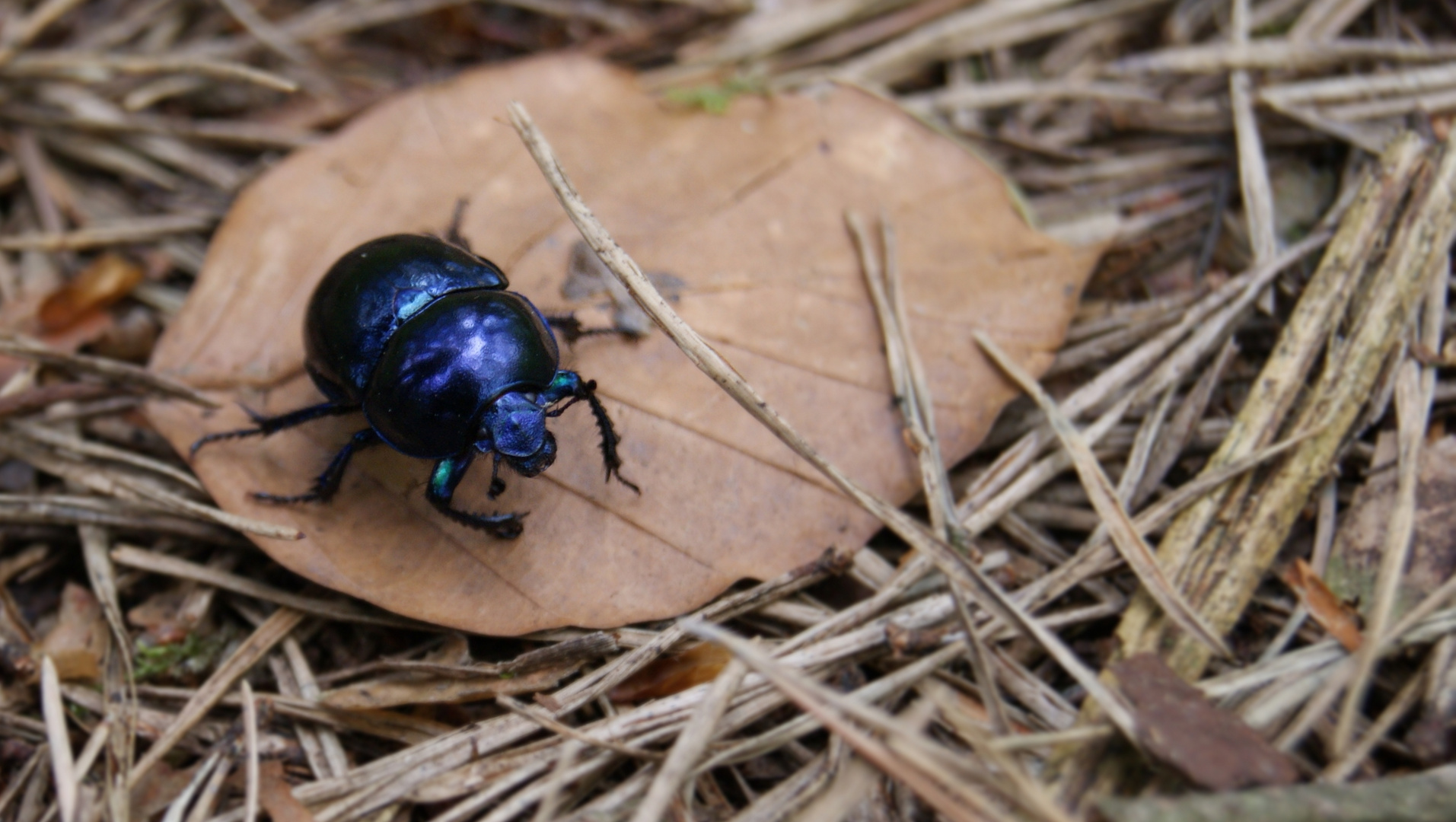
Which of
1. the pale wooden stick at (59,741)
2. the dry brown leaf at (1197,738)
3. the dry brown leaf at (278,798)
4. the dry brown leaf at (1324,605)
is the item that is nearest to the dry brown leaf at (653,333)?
the dry brown leaf at (278,798)

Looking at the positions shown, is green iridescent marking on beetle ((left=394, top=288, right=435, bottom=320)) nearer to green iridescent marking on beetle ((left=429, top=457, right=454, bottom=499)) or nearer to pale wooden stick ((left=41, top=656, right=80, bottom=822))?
green iridescent marking on beetle ((left=429, top=457, right=454, bottom=499))

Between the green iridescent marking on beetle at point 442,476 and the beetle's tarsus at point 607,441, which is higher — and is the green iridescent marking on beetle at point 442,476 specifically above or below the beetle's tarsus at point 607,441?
below

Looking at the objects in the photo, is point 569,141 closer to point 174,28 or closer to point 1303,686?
point 174,28

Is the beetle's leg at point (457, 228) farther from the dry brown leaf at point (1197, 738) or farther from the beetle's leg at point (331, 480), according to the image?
the dry brown leaf at point (1197, 738)

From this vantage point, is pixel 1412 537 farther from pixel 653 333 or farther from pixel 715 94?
pixel 715 94

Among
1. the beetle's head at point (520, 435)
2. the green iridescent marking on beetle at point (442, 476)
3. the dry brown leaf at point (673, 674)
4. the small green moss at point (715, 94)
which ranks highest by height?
the small green moss at point (715, 94)

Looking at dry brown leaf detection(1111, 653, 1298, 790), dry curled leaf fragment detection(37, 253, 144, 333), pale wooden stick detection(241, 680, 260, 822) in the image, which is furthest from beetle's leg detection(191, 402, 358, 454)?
dry brown leaf detection(1111, 653, 1298, 790)
